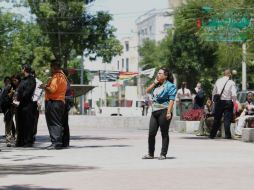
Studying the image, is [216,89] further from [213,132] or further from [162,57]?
[162,57]

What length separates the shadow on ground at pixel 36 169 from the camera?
11.6 meters

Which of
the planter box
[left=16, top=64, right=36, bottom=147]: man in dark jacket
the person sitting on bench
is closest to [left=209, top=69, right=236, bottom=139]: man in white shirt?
the person sitting on bench

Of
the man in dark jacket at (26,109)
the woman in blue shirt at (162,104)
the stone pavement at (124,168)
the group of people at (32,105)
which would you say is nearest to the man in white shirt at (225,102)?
the stone pavement at (124,168)

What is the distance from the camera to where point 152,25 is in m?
120

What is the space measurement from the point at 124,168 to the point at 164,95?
2.67m

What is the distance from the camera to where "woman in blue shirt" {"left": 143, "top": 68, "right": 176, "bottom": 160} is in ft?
47.2

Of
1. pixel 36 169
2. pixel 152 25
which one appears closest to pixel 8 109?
pixel 36 169

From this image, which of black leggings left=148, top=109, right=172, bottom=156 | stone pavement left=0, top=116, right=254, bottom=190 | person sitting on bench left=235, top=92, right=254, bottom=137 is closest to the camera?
stone pavement left=0, top=116, right=254, bottom=190

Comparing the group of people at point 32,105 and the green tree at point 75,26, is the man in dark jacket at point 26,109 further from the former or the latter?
the green tree at point 75,26

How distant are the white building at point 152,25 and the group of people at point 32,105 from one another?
9075 cm

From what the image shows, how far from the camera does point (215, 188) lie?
31.9 feet

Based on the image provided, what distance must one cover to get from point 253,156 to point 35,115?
5725 mm

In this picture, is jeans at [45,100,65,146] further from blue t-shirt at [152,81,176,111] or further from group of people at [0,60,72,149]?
blue t-shirt at [152,81,176,111]

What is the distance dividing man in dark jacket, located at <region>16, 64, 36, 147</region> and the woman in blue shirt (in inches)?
161
